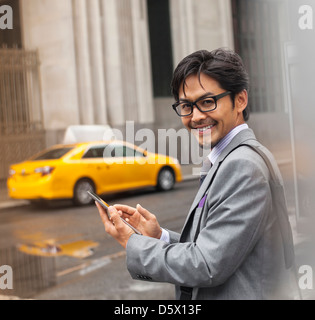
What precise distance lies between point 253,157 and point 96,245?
5064mm

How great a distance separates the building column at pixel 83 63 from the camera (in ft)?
41.3

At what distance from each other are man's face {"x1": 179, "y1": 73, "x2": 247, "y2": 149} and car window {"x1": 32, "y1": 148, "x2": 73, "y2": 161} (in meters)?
7.76

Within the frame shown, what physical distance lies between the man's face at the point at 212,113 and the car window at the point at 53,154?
776cm

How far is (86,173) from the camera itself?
8367 millimetres

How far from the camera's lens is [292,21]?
2.83 metres

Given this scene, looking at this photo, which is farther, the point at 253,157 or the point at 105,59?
the point at 105,59

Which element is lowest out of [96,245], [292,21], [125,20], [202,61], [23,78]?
[96,245]

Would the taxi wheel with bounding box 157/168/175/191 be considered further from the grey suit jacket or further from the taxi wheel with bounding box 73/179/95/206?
the grey suit jacket

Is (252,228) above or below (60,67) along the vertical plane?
below

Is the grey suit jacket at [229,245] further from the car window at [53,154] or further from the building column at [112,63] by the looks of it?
the building column at [112,63]

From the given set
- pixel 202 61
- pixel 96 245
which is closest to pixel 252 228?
pixel 202 61

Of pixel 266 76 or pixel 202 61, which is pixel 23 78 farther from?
pixel 202 61

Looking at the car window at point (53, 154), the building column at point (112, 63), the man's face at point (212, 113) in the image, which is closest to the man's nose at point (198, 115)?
the man's face at point (212, 113)

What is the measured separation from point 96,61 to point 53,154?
4357 mm
